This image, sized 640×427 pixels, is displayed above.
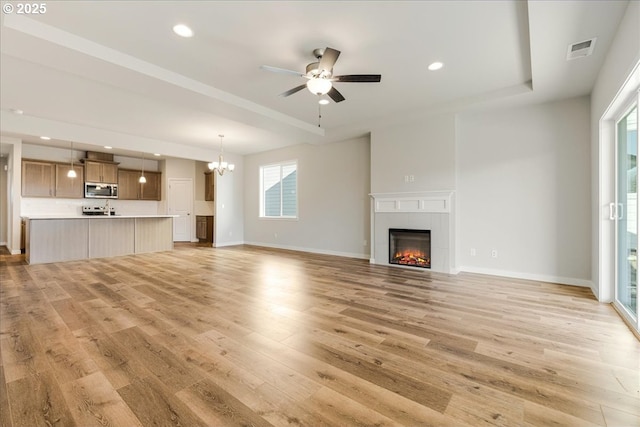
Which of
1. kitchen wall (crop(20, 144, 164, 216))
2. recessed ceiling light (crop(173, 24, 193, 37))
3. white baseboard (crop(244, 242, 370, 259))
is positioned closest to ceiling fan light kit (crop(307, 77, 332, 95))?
recessed ceiling light (crop(173, 24, 193, 37))

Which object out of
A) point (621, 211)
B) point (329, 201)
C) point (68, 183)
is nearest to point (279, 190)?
point (329, 201)

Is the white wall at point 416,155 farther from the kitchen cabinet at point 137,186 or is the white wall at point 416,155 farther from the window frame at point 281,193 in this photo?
the kitchen cabinet at point 137,186

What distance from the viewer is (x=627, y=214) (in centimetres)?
→ 295

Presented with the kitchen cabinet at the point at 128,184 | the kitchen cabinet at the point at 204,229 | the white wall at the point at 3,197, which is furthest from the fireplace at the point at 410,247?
the white wall at the point at 3,197

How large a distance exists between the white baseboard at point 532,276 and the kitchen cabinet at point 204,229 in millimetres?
8166

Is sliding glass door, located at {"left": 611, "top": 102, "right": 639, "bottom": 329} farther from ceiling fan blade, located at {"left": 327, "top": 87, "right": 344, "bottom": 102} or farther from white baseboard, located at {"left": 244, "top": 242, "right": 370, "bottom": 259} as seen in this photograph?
white baseboard, located at {"left": 244, "top": 242, "right": 370, "bottom": 259}

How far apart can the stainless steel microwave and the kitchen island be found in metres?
1.58

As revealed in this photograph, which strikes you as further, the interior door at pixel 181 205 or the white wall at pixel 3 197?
the interior door at pixel 181 205

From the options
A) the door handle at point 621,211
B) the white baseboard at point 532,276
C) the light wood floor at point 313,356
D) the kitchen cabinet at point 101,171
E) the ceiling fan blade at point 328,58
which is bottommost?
the light wood floor at point 313,356

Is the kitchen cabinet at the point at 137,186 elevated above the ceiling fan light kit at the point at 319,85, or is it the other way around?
the ceiling fan light kit at the point at 319,85

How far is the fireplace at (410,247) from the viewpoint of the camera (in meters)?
5.13

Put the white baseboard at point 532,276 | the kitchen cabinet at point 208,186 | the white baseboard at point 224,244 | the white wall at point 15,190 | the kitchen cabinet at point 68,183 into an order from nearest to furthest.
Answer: the white baseboard at point 532,276 → the white wall at point 15,190 → the kitchen cabinet at point 68,183 → the white baseboard at point 224,244 → the kitchen cabinet at point 208,186

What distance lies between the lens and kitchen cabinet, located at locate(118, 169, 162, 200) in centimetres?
857

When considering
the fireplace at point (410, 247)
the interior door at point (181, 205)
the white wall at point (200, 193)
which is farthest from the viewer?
the white wall at point (200, 193)
